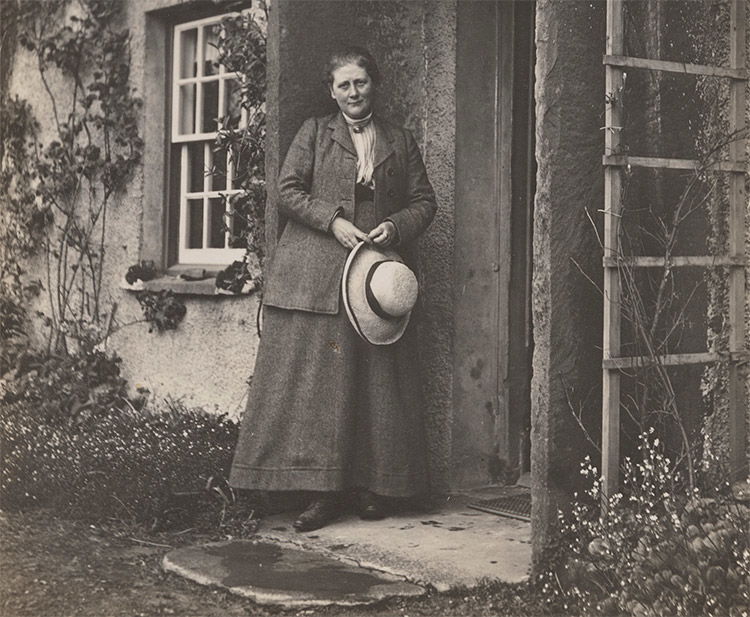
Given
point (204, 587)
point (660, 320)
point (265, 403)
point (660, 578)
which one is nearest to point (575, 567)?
point (660, 578)

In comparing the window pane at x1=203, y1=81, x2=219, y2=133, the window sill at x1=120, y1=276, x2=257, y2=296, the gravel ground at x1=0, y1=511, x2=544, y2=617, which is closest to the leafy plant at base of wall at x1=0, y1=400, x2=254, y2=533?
the gravel ground at x1=0, y1=511, x2=544, y2=617

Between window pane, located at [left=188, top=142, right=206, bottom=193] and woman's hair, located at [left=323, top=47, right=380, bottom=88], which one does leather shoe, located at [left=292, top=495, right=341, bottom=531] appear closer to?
woman's hair, located at [left=323, top=47, right=380, bottom=88]

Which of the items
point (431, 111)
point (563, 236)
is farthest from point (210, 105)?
point (563, 236)

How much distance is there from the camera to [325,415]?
20.3 ft

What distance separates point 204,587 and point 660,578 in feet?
6.22

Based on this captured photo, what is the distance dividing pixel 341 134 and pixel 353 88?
248mm

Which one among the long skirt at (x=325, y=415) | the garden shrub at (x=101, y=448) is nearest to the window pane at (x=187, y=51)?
the garden shrub at (x=101, y=448)

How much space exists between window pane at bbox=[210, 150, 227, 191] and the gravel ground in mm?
A: 3352

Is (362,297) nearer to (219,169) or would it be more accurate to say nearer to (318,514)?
(318,514)

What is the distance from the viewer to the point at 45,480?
6621 millimetres

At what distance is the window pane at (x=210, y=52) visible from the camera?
865 centimetres

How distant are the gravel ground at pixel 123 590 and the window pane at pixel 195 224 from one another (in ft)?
11.0

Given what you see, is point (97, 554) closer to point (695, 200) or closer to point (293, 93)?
point (293, 93)

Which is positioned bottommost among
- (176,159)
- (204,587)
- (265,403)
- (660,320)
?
(204,587)
